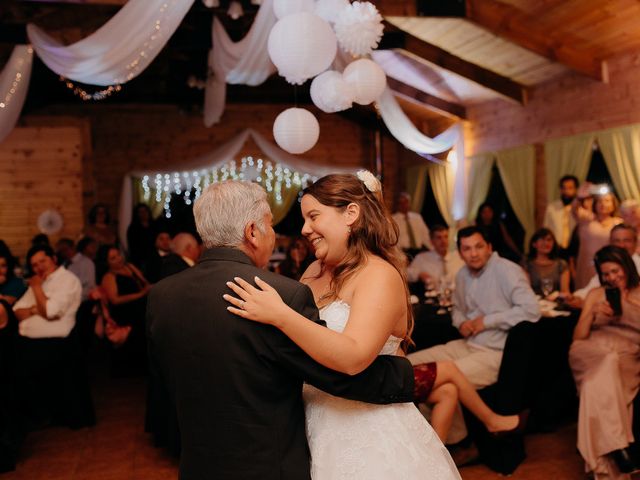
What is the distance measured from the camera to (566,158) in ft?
22.3

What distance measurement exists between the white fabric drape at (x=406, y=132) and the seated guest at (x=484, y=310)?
6.68ft

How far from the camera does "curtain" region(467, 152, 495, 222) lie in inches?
332

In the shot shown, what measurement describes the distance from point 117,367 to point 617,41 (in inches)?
221

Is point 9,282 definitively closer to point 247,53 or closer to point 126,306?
point 126,306

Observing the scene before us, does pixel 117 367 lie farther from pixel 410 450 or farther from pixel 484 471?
pixel 410 450

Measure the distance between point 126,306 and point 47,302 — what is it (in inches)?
46.2

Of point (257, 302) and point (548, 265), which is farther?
point (548, 265)

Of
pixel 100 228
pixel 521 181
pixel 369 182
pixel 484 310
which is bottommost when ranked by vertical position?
pixel 484 310

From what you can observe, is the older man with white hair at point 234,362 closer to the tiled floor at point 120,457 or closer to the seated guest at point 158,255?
the tiled floor at point 120,457

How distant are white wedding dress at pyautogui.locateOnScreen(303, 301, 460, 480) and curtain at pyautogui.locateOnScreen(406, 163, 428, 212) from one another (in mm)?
9086

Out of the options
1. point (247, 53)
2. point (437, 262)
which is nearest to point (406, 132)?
point (437, 262)

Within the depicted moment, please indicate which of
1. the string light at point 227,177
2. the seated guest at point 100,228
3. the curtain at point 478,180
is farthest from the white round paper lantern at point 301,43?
the string light at point 227,177

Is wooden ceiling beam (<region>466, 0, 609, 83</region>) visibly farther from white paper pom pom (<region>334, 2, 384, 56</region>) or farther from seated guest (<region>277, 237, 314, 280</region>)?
white paper pom pom (<region>334, 2, 384, 56</region>)

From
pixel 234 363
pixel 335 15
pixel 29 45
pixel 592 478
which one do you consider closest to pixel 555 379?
pixel 592 478
